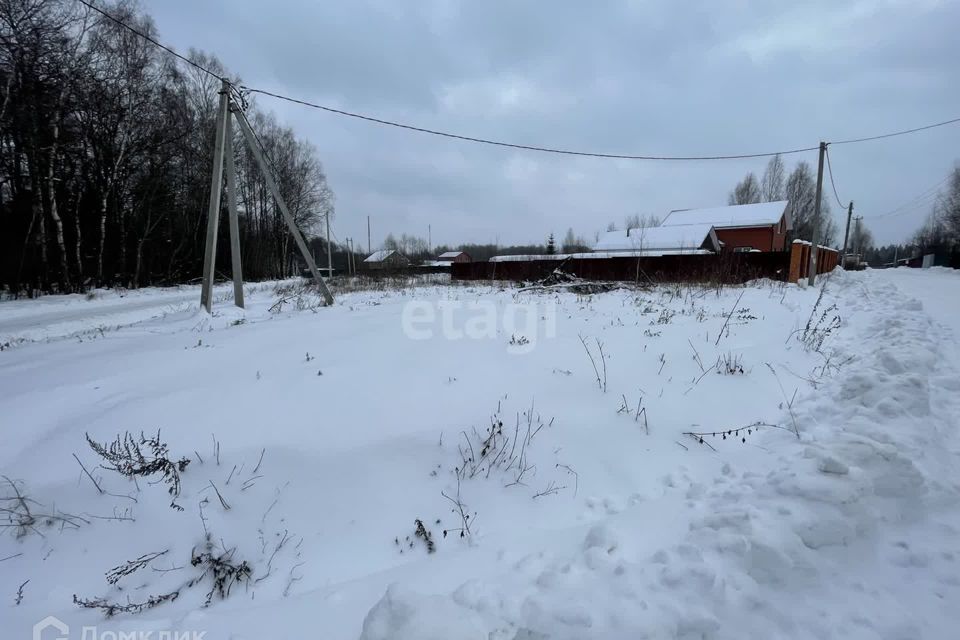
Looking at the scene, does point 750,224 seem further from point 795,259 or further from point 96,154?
point 96,154

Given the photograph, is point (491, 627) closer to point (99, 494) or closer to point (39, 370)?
point (99, 494)

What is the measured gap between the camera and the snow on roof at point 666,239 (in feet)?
76.0

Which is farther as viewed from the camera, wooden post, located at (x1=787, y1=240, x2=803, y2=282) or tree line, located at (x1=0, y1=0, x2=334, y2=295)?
wooden post, located at (x1=787, y1=240, x2=803, y2=282)

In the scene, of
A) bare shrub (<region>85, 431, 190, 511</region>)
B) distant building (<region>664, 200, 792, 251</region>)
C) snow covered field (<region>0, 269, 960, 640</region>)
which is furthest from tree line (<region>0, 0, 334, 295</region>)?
distant building (<region>664, 200, 792, 251</region>)

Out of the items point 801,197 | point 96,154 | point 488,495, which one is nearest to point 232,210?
point 488,495

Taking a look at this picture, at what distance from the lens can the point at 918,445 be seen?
89.8 inches

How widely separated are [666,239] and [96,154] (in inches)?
1149

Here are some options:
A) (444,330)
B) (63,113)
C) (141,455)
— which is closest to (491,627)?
(141,455)

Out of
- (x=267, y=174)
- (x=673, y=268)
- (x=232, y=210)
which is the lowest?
(x=673, y=268)

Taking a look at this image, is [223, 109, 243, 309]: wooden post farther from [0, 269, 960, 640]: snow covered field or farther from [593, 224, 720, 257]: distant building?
[593, 224, 720, 257]: distant building

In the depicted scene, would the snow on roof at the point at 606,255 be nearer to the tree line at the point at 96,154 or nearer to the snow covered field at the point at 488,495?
the snow covered field at the point at 488,495

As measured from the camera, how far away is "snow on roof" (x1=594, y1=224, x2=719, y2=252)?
23.2 m

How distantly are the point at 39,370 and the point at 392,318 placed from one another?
391 centimetres

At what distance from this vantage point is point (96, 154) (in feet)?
46.4
